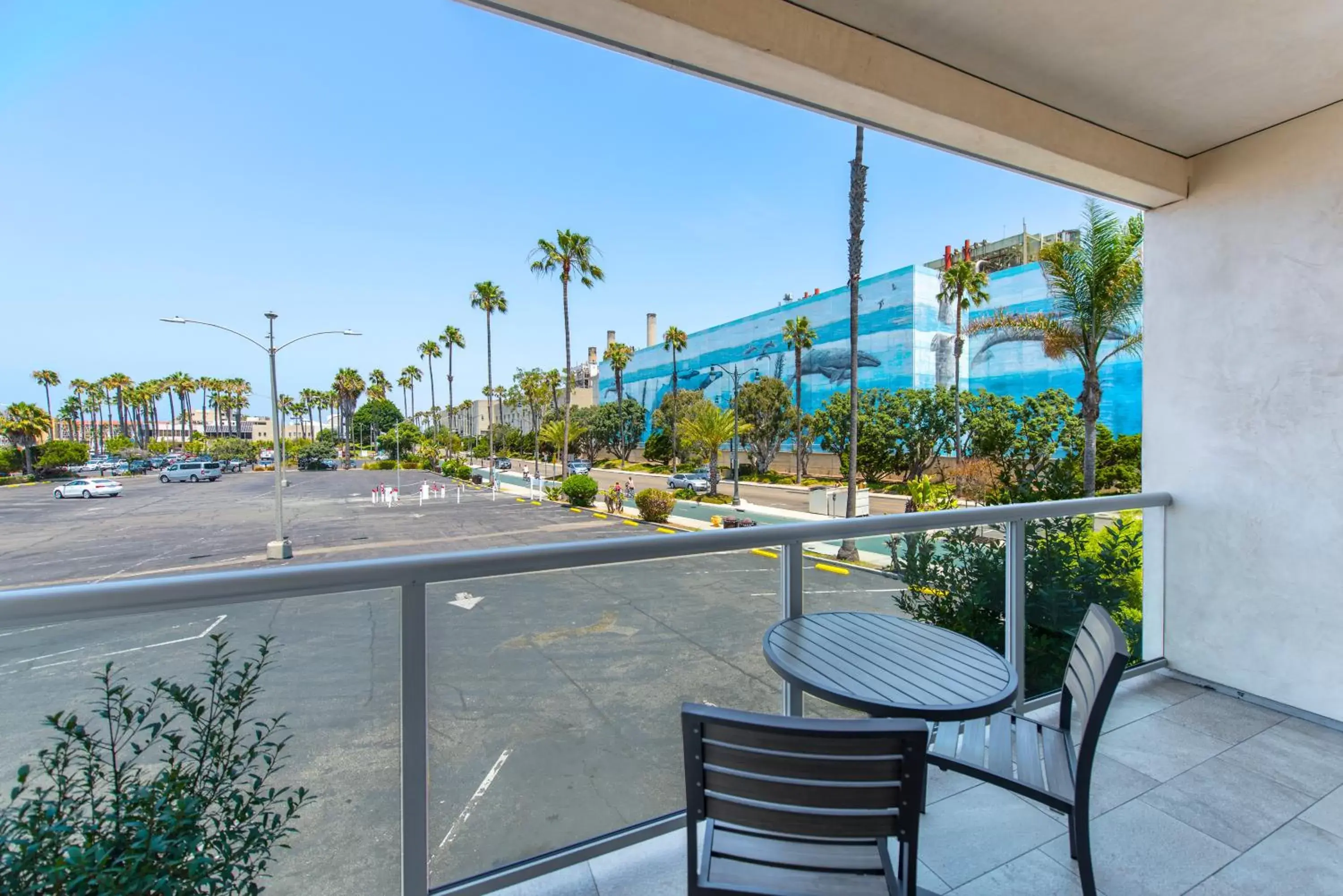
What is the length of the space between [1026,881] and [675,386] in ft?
150

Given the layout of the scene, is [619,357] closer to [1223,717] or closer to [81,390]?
[1223,717]

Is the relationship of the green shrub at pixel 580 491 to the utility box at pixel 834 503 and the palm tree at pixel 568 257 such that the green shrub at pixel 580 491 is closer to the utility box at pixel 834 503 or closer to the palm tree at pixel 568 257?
the utility box at pixel 834 503

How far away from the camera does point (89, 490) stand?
141 ft

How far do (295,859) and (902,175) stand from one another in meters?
46.8

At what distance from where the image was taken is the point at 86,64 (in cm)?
1678

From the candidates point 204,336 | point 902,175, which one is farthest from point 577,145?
point 204,336

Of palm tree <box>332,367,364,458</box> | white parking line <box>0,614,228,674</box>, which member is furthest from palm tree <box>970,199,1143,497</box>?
palm tree <box>332,367,364,458</box>

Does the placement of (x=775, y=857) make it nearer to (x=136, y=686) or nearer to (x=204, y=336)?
(x=136, y=686)

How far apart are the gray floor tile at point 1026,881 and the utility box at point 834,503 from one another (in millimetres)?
20876

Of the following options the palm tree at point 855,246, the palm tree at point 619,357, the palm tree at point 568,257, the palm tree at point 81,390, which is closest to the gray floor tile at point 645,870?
the palm tree at point 855,246

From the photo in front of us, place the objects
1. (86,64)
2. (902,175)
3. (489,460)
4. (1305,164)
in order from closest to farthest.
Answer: (1305,164) < (86,64) < (902,175) < (489,460)

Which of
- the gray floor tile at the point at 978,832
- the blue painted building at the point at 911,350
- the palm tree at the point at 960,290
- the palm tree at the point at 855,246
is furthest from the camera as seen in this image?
the blue painted building at the point at 911,350

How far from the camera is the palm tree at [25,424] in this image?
40.8 m

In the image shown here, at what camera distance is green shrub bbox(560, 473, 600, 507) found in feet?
93.7
